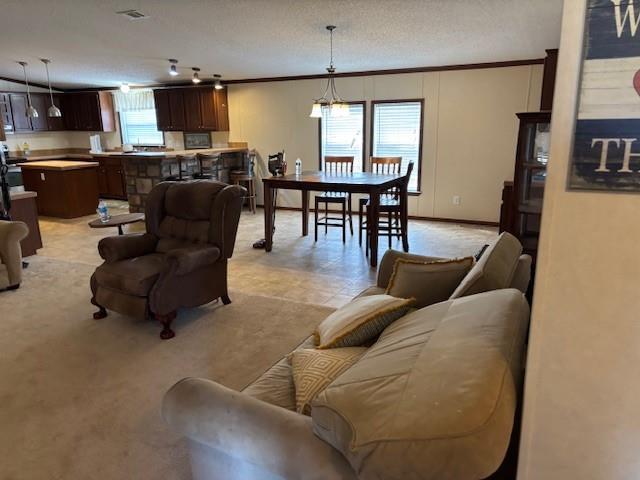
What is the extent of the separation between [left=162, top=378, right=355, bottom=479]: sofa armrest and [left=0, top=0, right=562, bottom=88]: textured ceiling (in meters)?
3.56

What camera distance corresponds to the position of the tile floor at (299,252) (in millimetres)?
3994

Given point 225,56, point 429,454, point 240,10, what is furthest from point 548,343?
point 225,56

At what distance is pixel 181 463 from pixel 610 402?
1.68 meters

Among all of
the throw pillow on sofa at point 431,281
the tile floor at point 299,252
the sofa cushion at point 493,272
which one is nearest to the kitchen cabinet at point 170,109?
the tile floor at point 299,252

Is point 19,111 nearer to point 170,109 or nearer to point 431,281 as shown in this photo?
point 170,109

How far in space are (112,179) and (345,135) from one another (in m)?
4.79

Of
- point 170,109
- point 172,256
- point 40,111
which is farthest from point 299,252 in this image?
point 40,111

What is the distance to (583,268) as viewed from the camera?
778 mm

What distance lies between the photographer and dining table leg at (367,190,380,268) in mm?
4473

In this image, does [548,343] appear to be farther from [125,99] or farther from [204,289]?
[125,99]

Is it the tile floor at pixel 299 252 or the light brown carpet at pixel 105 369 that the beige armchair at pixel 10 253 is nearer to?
the light brown carpet at pixel 105 369

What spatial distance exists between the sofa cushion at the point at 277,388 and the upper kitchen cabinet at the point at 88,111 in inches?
357

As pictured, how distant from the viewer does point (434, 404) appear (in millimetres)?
861

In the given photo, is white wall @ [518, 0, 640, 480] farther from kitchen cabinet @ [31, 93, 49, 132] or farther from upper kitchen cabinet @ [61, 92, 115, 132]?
kitchen cabinet @ [31, 93, 49, 132]
